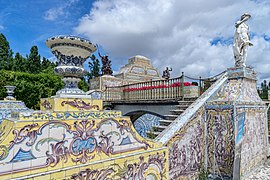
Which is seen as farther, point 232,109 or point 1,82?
point 1,82

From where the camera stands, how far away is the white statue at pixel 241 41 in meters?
4.64

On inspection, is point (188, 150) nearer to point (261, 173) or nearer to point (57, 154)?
point (261, 173)

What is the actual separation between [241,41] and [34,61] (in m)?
22.7

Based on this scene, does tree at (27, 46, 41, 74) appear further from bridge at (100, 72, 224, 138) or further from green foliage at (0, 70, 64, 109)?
bridge at (100, 72, 224, 138)

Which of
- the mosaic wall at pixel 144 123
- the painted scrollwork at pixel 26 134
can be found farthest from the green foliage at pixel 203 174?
the mosaic wall at pixel 144 123

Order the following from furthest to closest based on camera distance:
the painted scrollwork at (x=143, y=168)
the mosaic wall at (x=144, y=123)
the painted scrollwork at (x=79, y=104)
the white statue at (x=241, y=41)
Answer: the mosaic wall at (x=144, y=123)
the white statue at (x=241, y=41)
the painted scrollwork at (x=143, y=168)
the painted scrollwork at (x=79, y=104)

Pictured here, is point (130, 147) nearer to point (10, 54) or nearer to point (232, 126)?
point (232, 126)

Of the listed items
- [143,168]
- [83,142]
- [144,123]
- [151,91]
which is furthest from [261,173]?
[144,123]

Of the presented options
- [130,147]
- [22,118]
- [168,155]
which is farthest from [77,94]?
[168,155]

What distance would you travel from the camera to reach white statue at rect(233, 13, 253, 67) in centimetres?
464

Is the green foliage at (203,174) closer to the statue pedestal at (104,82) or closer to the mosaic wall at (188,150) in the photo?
the mosaic wall at (188,150)

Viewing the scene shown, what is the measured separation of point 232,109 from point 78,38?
133 inches

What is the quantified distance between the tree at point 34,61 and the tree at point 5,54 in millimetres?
2058

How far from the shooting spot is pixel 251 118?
4477 millimetres
